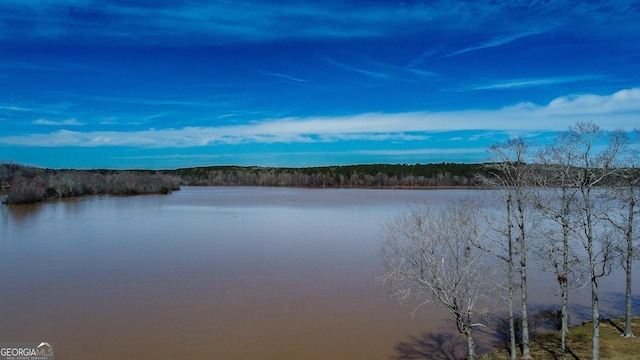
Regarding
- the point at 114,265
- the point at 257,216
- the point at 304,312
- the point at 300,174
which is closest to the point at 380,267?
the point at 304,312

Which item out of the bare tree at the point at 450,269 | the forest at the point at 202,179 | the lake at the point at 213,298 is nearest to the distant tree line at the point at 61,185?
the forest at the point at 202,179

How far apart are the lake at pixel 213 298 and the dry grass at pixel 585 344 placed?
1.70 metres

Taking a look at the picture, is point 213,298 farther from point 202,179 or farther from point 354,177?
point 202,179

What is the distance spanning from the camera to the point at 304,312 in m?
12.9

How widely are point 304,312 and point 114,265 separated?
950 cm

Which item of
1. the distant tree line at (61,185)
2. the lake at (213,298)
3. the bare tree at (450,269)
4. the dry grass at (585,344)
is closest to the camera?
the bare tree at (450,269)

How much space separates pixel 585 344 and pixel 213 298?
31.7 feet

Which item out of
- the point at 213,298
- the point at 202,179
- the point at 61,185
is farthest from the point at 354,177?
the point at 213,298

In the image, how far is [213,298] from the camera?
14.2m

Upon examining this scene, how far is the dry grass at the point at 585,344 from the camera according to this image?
9.41m

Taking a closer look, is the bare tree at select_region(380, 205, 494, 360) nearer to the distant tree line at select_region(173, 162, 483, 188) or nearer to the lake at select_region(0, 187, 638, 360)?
the lake at select_region(0, 187, 638, 360)

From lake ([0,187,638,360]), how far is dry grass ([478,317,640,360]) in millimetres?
1695

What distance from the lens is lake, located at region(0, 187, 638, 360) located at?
35.7 ft

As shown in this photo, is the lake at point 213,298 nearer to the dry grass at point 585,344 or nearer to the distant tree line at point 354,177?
the dry grass at point 585,344
